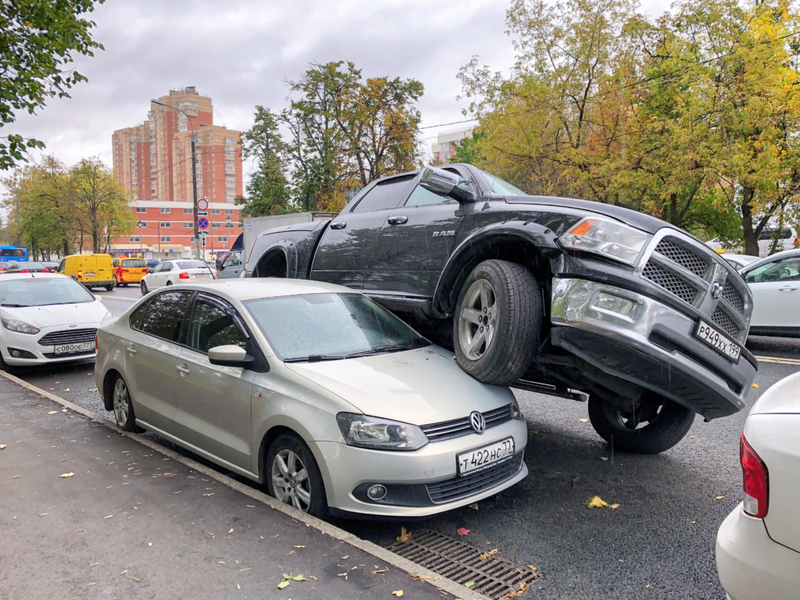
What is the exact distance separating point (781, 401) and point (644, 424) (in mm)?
3024

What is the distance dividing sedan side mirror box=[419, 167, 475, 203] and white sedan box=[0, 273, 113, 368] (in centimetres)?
643

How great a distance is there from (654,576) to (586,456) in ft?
6.29

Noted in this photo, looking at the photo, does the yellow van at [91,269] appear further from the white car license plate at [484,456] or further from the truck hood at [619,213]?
the white car license plate at [484,456]

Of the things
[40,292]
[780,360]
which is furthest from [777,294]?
[40,292]

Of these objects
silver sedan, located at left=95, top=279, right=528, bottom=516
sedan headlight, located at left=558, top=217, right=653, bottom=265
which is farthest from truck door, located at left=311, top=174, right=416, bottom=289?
sedan headlight, located at left=558, top=217, right=653, bottom=265

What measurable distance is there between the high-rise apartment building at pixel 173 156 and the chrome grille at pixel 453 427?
353ft

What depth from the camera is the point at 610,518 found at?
388cm

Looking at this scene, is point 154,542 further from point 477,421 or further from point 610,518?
point 610,518

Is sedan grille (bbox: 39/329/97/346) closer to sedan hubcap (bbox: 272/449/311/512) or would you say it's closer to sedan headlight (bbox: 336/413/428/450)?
sedan hubcap (bbox: 272/449/311/512)

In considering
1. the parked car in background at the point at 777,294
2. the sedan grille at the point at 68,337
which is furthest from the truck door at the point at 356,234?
the parked car in background at the point at 777,294

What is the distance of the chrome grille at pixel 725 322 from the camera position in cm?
387

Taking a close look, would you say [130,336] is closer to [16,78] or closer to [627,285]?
[627,285]

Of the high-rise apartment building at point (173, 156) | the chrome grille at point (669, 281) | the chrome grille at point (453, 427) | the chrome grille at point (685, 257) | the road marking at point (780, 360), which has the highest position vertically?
the high-rise apartment building at point (173, 156)

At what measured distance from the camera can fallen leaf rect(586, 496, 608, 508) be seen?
4.06 meters
